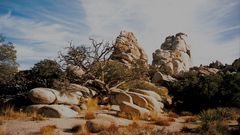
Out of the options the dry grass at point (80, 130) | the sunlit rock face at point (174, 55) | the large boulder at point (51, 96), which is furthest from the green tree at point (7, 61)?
the sunlit rock face at point (174, 55)

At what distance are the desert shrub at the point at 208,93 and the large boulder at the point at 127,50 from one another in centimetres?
1203

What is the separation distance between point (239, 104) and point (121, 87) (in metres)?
9.94

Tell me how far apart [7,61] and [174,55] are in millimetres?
32415

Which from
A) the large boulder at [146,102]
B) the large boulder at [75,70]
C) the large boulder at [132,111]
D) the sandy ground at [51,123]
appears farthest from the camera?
the large boulder at [75,70]

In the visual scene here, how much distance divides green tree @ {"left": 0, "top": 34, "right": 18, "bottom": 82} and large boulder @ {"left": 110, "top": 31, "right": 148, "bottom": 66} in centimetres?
1530

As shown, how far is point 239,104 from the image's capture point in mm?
24906

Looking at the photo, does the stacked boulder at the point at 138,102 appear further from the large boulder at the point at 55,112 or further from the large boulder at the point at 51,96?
the large boulder at the point at 55,112

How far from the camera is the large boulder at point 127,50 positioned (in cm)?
4044

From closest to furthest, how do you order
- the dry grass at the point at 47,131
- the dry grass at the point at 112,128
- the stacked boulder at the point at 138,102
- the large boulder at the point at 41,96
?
the dry grass at the point at 47,131 < the dry grass at the point at 112,128 < the stacked boulder at the point at 138,102 < the large boulder at the point at 41,96

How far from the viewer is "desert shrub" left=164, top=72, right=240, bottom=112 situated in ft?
82.5

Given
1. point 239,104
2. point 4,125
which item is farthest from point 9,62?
point 239,104

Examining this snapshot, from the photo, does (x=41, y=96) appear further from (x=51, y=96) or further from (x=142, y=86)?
(x=142, y=86)

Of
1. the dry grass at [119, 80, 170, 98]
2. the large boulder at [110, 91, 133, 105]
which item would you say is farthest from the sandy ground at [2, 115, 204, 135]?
the dry grass at [119, 80, 170, 98]

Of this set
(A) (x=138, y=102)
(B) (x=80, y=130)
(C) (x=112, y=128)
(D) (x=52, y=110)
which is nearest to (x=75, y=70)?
(A) (x=138, y=102)
